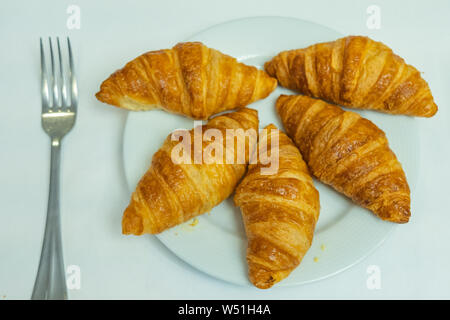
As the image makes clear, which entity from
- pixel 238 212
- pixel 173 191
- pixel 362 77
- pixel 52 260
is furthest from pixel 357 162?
pixel 52 260

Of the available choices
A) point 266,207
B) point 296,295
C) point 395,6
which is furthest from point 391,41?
point 296,295

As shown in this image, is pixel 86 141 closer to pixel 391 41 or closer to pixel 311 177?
pixel 311 177

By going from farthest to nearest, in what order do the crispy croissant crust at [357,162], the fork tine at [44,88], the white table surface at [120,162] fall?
the fork tine at [44,88]
the white table surface at [120,162]
the crispy croissant crust at [357,162]

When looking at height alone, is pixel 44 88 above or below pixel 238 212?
above

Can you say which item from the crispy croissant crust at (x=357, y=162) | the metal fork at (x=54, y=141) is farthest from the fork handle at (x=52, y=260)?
the crispy croissant crust at (x=357, y=162)

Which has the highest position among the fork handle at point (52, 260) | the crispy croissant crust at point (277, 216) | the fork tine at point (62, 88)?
the fork tine at point (62, 88)

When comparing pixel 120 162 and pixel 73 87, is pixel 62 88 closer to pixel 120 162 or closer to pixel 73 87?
pixel 73 87

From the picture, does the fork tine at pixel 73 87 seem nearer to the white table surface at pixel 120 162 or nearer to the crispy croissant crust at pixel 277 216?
the white table surface at pixel 120 162

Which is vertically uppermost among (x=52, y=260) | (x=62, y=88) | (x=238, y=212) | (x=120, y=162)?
(x=62, y=88)
